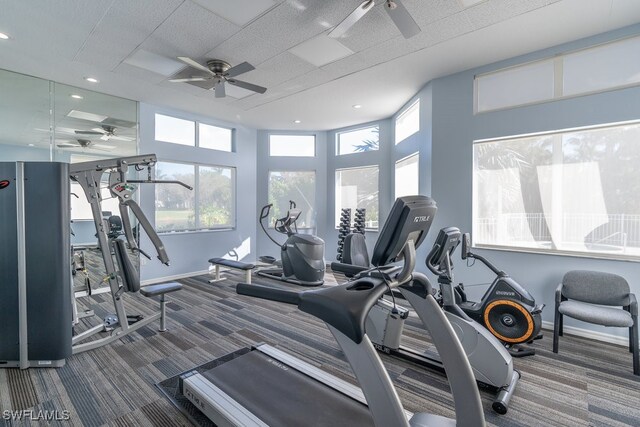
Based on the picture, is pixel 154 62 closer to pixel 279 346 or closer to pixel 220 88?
pixel 220 88

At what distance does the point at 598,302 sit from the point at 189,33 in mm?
4838

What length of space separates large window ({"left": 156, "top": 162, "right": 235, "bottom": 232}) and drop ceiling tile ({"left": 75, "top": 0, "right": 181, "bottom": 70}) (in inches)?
88.4

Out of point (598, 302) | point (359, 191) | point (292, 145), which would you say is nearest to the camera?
point (598, 302)

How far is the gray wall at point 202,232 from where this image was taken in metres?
5.19

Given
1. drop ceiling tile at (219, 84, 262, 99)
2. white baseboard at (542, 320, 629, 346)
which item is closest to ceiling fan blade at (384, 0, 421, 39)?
drop ceiling tile at (219, 84, 262, 99)

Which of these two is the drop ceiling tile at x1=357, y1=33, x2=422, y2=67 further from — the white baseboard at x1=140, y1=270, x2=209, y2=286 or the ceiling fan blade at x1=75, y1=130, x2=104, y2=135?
the white baseboard at x1=140, y1=270, x2=209, y2=286

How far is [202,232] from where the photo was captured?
596 centimetres

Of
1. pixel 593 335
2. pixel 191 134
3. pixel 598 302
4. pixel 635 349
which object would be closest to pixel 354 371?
pixel 635 349

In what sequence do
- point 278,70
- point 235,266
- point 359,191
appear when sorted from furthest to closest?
1. point 359,191
2. point 235,266
3. point 278,70

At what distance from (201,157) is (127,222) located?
3.12 metres

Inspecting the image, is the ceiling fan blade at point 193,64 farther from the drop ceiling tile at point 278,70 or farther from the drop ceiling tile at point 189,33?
the drop ceiling tile at point 278,70

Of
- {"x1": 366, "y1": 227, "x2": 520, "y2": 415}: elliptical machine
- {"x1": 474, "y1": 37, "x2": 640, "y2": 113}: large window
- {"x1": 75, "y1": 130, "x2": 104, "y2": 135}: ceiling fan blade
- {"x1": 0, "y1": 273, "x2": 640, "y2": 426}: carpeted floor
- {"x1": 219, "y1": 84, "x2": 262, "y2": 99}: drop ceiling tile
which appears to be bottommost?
{"x1": 0, "y1": 273, "x2": 640, "y2": 426}: carpeted floor

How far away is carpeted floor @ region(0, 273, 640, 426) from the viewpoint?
1959 millimetres

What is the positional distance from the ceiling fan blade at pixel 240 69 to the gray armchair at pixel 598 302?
391 centimetres
